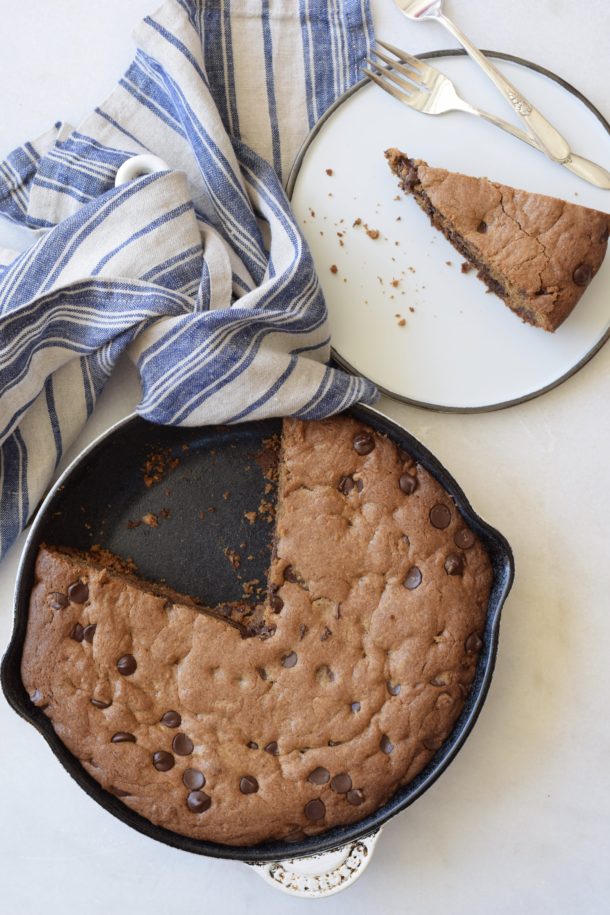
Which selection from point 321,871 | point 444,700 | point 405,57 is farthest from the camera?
point 405,57

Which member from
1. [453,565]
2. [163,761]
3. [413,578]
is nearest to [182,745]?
[163,761]

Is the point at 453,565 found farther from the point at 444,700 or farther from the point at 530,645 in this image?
the point at 530,645

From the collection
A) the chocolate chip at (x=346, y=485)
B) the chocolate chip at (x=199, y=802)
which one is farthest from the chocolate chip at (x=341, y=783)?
the chocolate chip at (x=346, y=485)

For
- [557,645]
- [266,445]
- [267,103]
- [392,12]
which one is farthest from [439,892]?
[392,12]

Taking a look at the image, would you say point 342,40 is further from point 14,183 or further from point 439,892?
point 439,892

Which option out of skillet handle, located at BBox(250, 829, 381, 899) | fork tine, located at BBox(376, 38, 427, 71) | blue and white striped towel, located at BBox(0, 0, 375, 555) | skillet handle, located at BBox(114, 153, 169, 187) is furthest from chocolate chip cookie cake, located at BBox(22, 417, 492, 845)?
fork tine, located at BBox(376, 38, 427, 71)
